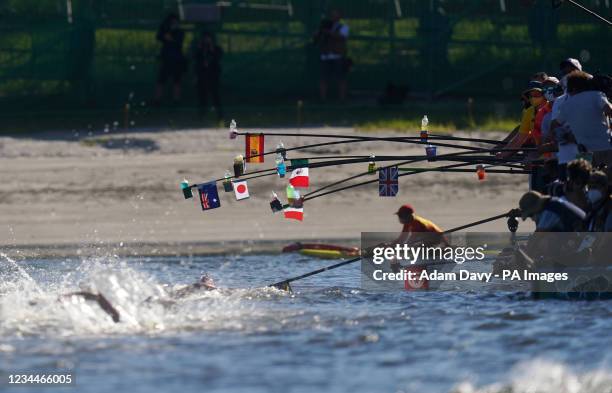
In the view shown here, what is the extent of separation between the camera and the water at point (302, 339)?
13234 mm

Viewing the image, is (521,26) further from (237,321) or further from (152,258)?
(237,321)

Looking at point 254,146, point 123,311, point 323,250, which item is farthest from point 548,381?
point 323,250

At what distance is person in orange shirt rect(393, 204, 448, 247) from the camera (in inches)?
676

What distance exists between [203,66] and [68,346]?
553 inches

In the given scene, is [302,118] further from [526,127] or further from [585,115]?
[585,115]

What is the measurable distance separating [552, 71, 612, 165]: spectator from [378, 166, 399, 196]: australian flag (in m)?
1.81

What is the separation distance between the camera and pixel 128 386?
12930 millimetres

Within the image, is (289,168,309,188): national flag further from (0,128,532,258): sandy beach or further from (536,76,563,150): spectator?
(0,128,532,258): sandy beach

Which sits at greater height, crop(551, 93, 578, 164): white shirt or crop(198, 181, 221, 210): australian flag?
crop(551, 93, 578, 164): white shirt

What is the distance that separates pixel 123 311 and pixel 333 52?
14.2 m

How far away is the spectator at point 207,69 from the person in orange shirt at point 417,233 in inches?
433

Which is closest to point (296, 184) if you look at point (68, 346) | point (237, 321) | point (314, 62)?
point (237, 321)

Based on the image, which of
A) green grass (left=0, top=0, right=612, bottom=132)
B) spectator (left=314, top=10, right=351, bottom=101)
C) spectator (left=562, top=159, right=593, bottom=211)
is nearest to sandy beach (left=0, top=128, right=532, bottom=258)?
green grass (left=0, top=0, right=612, bottom=132)

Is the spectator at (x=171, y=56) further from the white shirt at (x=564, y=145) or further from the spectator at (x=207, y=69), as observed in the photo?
the white shirt at (x=564, y=145)
